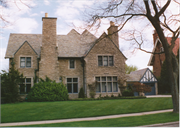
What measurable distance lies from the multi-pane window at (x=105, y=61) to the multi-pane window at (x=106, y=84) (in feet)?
5.97

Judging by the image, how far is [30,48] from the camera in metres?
24.5

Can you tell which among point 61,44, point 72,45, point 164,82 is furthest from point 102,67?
→ point 164,82

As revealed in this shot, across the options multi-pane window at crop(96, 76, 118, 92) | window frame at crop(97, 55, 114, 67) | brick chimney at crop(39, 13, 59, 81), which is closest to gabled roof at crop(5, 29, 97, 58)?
brick chimney at crop(39, 13, 59, 81)

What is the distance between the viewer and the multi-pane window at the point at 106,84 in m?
24.5

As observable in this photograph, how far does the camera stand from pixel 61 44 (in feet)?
87.9

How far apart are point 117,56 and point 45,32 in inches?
409

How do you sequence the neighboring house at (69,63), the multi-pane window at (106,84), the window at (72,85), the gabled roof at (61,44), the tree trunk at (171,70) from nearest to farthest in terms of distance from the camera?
the tree trunk at (171,70), the neighboring house at (69,63), the multi-pane window at (106,84), the window at (72,85), the gabled roof at (61,44)

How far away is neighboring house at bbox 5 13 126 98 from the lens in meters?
23.8

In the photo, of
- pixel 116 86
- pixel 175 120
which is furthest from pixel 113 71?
pixel 175 120

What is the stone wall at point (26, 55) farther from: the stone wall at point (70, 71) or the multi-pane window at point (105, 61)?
the multi-pane window at point (105, 61)

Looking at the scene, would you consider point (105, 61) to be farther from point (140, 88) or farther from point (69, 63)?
point (140, 88)

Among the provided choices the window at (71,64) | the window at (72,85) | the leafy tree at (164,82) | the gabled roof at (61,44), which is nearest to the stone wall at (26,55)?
the gabled roof at (61,44)

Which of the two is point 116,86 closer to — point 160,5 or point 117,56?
point 117,56

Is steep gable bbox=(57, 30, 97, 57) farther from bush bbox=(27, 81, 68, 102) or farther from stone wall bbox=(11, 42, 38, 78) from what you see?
bush bbox=(27, 81, 68, 102)
